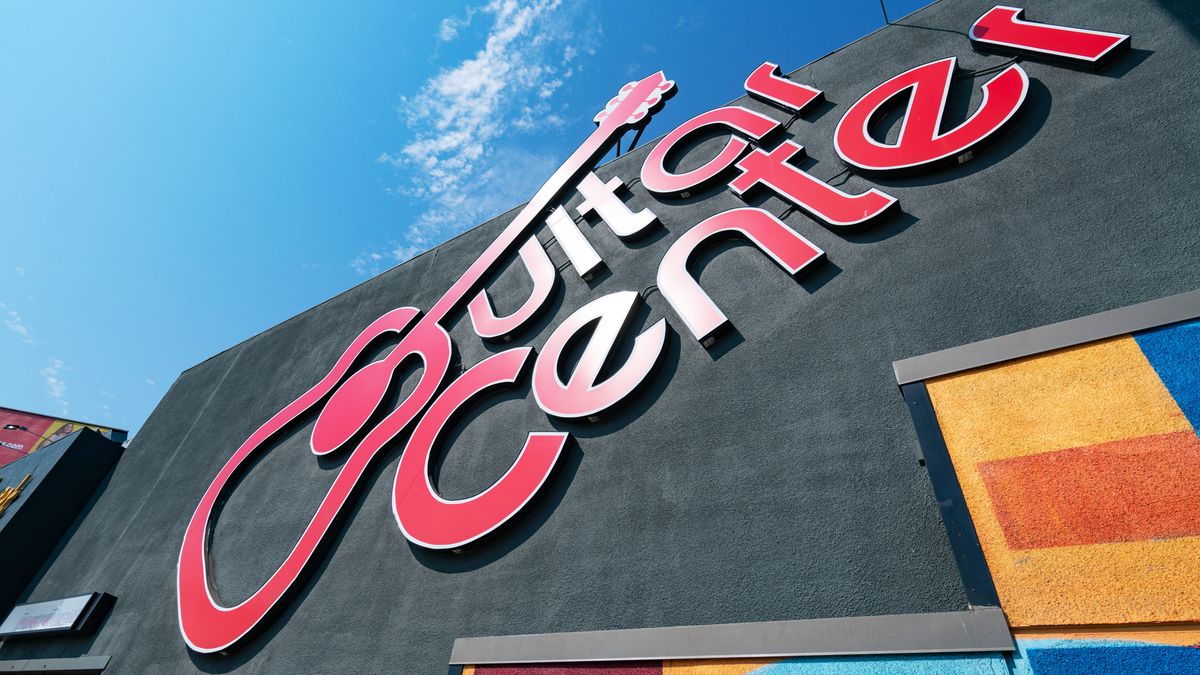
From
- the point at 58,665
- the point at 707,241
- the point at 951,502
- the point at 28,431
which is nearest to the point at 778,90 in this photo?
the point at 707,241

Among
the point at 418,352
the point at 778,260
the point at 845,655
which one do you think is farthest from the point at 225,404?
the point at 845,655

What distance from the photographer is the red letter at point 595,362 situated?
5266mm

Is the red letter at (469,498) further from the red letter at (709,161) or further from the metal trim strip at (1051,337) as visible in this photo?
the metal trim strip at (1051,337)

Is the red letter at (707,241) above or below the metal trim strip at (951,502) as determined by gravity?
above

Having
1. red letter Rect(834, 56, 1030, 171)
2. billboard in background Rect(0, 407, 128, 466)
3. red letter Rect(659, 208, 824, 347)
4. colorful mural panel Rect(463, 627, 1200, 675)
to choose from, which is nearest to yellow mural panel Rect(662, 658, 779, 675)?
colorful mural panel Rect(463, 627, 1200, 675)

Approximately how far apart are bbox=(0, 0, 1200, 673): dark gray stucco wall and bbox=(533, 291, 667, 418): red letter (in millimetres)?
179

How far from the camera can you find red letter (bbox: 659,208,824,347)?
5.19m

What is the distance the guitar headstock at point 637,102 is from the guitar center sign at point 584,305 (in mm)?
46

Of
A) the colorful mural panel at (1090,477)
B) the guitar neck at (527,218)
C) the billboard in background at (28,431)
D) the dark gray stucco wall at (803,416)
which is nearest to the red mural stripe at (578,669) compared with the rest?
the dark gray stucco wall at (803,416)

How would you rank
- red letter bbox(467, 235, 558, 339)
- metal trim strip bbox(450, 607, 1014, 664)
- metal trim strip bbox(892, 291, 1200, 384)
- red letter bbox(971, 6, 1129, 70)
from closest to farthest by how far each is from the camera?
metal trim strip bbox(450, 607, 1014, 664) → metal trim strip bbox(892, 291, 1200, 384) → red letter bbox(971, 6, 1129, 70) → red letter bbox(467, 235, 558, 339)

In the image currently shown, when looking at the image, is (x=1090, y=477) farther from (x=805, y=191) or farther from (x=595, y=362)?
(x=595, y=362)

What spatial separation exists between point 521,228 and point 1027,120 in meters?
5.43

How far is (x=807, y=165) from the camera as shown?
6.11 metres

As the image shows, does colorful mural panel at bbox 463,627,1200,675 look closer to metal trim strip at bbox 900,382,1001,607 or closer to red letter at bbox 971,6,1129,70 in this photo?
metal trim strip at bbox 900,382,1001,607
